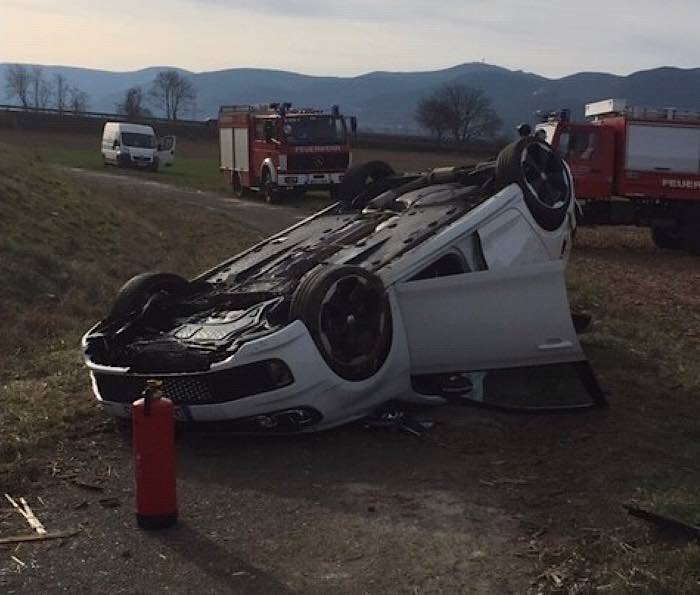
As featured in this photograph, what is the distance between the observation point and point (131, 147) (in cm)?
3953

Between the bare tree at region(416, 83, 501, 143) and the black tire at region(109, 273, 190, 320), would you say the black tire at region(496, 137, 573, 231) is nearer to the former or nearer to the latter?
the black tire at region(109, 273, 190, 320)

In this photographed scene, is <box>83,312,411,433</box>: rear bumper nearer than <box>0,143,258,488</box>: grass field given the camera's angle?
Yes

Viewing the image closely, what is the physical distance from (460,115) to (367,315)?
9101 cm

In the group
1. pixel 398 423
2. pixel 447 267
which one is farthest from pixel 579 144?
pixel 398 423

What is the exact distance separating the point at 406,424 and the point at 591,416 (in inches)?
48.0

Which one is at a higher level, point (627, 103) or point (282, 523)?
point (627, 103)

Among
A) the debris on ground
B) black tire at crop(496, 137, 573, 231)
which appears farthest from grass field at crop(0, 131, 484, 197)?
the debris on ground

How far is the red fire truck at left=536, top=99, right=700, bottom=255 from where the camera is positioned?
18625mm

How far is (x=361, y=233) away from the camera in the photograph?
6.81 meters

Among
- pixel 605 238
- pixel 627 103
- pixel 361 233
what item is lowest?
pixel 605 238

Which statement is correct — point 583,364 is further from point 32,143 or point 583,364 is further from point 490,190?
point 32,143

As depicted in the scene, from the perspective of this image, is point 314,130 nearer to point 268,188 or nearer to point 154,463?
point 268,188

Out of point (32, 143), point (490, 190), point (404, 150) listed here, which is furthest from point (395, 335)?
point (404, 150)

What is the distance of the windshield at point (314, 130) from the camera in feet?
85.3
